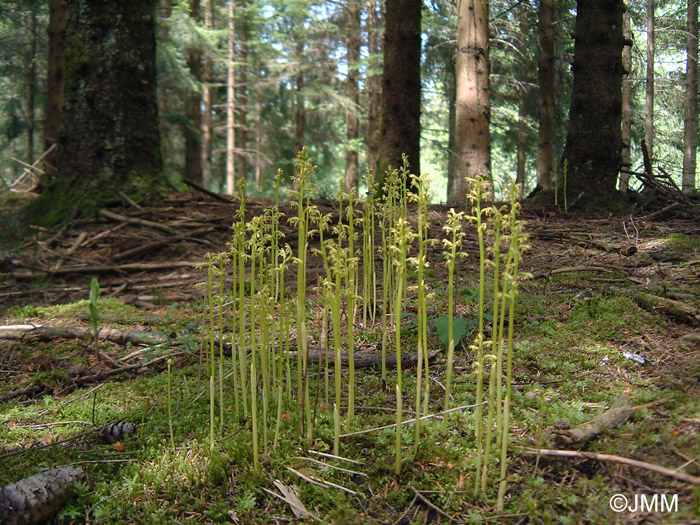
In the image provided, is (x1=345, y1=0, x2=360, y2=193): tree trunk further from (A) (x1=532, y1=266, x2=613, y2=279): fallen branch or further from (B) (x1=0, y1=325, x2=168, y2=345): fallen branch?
(B) (x1=0, y1=325, x2=168, y2=345): fallen branch

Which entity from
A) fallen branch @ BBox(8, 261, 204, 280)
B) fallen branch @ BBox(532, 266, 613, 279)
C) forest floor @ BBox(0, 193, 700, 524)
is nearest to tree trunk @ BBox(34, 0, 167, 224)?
fallen branch @ BBox(8, 261, 204, 280)

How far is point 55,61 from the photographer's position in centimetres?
971

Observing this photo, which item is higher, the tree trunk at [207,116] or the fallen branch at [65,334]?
the tree trunk at [207,116]

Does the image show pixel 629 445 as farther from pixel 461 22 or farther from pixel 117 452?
pixel 461 22

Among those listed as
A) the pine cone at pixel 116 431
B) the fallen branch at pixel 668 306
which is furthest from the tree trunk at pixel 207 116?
the fallen branch at pixel 668 306

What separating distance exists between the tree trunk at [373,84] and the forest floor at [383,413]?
10479 mm

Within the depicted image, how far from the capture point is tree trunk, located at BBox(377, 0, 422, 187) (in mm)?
6207

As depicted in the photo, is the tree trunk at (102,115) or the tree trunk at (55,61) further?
the tree trunk at (55,61)

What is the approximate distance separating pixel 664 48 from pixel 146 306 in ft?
71.1

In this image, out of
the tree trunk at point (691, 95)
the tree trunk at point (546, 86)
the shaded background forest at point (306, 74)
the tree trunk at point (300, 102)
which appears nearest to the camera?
the tree trunk at point (546, 86)

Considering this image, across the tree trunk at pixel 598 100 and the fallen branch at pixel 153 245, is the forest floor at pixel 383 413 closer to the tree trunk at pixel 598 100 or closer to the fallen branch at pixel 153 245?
the fallen branch at pixel 153 245

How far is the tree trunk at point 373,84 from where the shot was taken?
14.5 meters

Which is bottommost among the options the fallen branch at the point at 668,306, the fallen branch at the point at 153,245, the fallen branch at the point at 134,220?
the fallen branch at the point at 668,306

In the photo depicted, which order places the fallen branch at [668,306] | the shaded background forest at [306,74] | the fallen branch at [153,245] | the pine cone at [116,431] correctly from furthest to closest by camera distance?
the shaded background forest at [306,74], the fallen branch at [153,245], the fallen branch at [668,306], the pine cone at [116,431]
